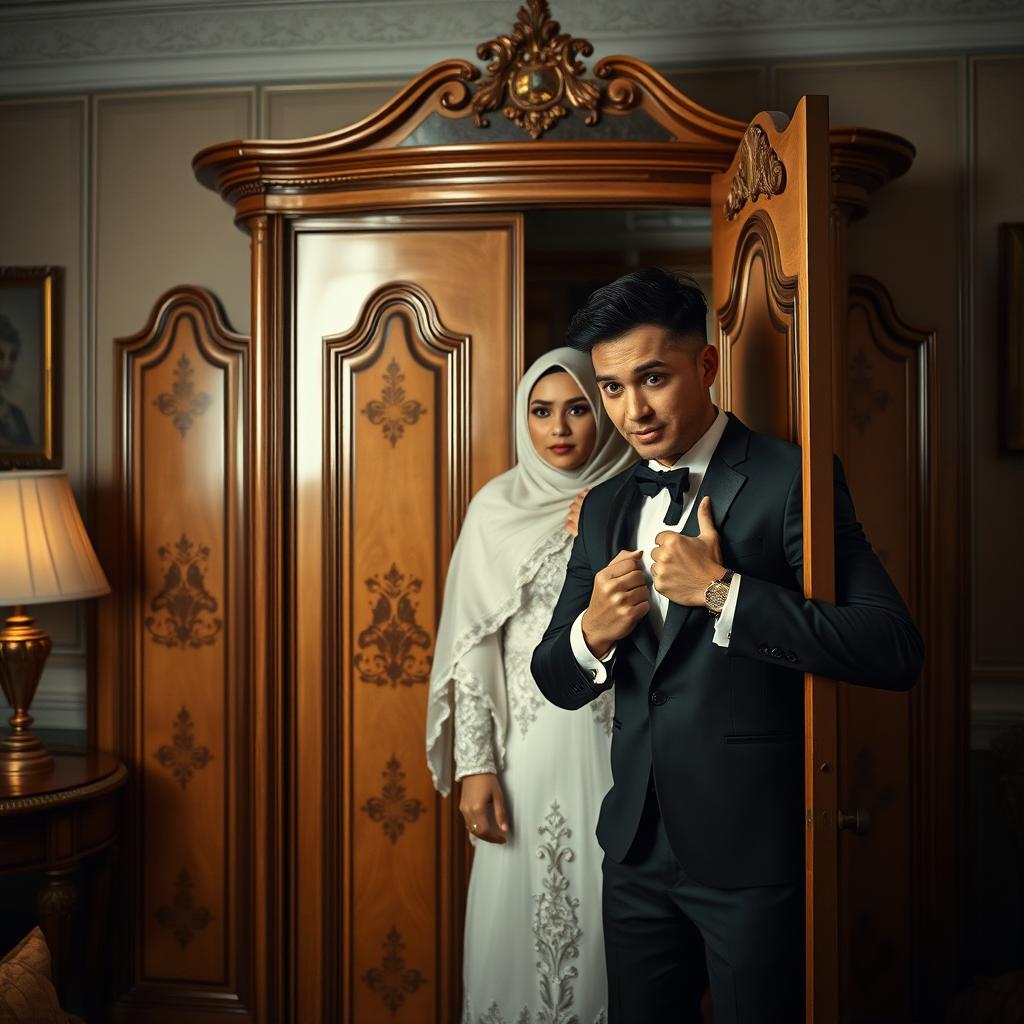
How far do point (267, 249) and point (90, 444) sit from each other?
105 centimetres

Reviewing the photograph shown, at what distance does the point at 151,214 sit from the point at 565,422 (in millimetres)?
1707

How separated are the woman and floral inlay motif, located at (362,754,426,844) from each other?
318mm

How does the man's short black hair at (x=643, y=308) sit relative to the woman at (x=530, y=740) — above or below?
above

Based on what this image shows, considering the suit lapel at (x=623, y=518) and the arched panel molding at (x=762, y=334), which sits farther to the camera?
the suit lapel at (x=623, y=518)

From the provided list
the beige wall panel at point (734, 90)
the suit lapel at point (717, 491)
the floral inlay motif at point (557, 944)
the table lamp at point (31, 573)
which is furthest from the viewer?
the beige wall panel at point (734, 90)

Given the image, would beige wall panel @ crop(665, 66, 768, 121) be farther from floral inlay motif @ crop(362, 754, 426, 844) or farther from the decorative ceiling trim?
floral inlay motif @ crop(362, 754, 426, 844)

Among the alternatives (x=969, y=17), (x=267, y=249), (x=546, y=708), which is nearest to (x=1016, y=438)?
(x=969, y=17)

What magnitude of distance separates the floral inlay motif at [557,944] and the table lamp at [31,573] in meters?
1.47

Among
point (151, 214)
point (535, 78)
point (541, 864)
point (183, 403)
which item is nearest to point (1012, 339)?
point (535, 78)

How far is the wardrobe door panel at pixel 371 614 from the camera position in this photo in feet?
8.88

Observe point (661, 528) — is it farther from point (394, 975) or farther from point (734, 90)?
point (734, 90)

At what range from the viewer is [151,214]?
132 inches

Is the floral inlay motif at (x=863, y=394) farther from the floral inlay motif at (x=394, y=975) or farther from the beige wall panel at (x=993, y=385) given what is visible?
the floral inlay motif at (x=394, y=975)

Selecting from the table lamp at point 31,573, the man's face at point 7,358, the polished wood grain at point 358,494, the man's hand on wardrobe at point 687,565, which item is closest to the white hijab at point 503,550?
the polished wood grain at point 358,494
